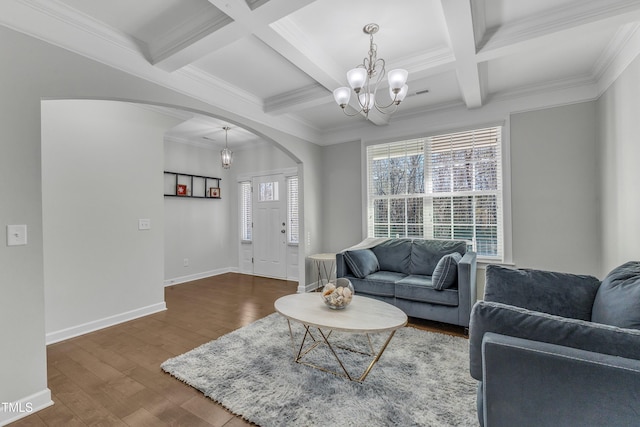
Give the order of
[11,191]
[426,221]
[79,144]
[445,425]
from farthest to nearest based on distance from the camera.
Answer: [426,221] < [79,144] < [11,191] < [445,425]

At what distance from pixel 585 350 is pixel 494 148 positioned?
10.6 feet

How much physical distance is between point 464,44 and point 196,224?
5.15 meters

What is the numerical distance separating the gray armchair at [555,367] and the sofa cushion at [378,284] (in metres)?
2.03

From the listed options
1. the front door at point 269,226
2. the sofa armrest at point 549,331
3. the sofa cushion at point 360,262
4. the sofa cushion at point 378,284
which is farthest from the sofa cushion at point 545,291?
the front door at point 269,226

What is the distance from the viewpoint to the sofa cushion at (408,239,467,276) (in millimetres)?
3598

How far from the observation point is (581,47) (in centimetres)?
258

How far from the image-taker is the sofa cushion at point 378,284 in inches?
133

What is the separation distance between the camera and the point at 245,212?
6086 mm

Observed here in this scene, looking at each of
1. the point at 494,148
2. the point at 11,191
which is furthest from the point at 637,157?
the point at 11,191

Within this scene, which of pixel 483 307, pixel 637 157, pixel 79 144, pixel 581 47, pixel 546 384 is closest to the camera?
pixel 546 384

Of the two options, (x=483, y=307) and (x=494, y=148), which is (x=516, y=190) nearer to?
(x=494, y=148)

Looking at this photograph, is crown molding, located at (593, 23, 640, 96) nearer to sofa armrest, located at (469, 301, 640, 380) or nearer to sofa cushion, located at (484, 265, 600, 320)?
sofa cushion, located at (484, 265, 600, 320)

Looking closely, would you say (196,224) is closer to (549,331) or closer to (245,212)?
(245,212)

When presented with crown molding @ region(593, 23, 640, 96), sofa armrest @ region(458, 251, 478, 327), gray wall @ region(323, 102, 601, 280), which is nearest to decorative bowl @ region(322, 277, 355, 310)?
sofa armrest @ region(458, 251, 478, 327)
